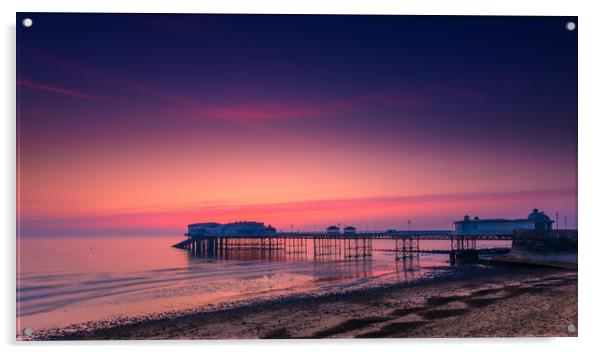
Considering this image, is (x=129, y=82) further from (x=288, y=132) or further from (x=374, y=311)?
(x=374, y=311)

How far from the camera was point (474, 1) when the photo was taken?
685 centimetres

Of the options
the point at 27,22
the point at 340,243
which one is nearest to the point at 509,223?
the point at 27,22

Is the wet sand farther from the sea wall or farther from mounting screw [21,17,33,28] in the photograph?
mounting screw [21,17,33,28]

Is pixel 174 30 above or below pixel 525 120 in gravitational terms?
above

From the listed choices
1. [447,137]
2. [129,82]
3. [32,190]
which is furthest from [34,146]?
[447,137]

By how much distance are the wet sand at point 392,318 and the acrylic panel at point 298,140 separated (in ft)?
0.14

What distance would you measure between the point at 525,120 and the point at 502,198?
1312mm

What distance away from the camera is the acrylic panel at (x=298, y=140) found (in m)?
6.95

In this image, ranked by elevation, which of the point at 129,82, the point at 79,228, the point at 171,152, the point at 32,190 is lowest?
the point at 79,228

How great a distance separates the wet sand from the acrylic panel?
4cm

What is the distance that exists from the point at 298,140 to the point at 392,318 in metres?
3.14

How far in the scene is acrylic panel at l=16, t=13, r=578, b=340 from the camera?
22.8 ft

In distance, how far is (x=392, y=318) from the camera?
23.6ft

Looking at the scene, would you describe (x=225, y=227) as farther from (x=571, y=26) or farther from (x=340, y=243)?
(x=340, y=243)
